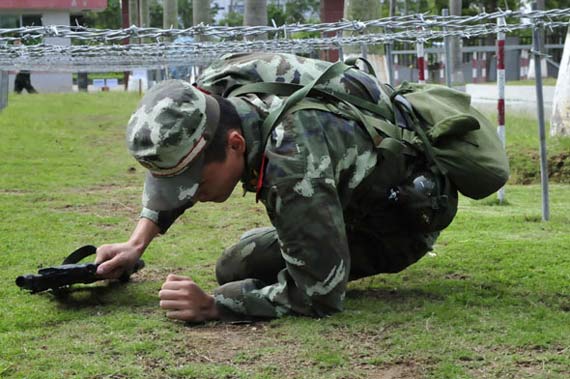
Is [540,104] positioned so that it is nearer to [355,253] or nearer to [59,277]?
[355,253]

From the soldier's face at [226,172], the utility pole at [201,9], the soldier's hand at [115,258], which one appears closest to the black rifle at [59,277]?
the soldier's hand at [115,258]

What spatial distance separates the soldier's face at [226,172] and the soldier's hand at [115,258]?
60cm

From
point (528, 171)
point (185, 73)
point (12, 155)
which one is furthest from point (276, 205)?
point (185, 73)

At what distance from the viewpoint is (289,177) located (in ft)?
10.4

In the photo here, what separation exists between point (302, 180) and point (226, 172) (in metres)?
0.26

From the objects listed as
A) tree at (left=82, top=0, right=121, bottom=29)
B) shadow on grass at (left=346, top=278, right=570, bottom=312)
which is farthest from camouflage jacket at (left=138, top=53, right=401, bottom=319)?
tree at (left=82, top=0, right=121, bottom=29)

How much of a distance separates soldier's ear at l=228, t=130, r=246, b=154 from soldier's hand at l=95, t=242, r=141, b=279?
75 centimetres

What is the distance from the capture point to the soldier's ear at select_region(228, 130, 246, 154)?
3.18 m

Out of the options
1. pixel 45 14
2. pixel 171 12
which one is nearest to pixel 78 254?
pixel 171 12

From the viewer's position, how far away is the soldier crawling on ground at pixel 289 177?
10.3 ft

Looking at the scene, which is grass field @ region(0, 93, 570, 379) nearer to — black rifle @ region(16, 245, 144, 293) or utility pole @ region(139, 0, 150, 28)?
black rifle @ region(16, 245, 144, 293)

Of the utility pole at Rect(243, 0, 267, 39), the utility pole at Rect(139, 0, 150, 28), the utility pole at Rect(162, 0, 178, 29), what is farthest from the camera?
the utility pole at Rect(139, 0, 150, 28)

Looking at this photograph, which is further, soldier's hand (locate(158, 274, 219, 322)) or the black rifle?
the black rifle

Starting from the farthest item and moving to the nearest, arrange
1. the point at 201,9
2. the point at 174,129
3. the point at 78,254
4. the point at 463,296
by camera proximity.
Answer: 1. the point at 201,9
2. the point at 78,254
3. the point at 463,296
4. the point at 174,129
